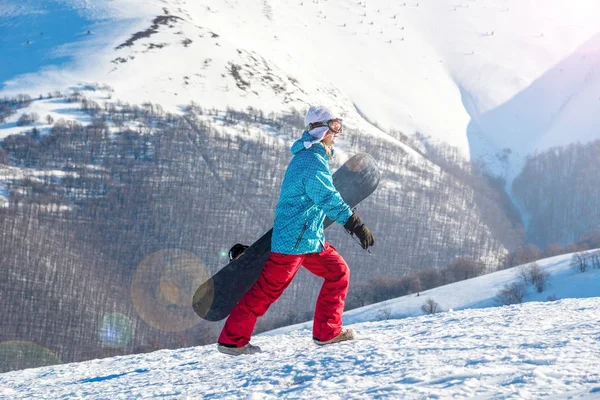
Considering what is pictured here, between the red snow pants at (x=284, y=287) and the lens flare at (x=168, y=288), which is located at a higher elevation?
the red snow pants at (x=284, y=287)

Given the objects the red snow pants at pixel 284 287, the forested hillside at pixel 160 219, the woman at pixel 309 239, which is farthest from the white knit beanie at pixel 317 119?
the forested hillside at pixel 160 219

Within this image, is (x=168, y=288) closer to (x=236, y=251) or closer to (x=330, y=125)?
(x=236, y=251)

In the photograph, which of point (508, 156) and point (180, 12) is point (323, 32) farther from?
point (508, 156)

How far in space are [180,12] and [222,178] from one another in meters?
68.3

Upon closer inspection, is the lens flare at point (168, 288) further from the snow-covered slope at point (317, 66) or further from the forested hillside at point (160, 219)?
the snow-covered slope at point (317, 66)

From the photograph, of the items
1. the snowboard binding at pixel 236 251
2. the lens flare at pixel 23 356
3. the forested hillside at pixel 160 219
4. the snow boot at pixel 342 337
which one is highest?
the snowboard binding at pixel 236 251

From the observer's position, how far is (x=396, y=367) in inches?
189

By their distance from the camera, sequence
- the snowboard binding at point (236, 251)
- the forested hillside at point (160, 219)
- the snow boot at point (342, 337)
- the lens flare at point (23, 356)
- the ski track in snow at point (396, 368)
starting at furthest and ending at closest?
the forested hillside at point (160, 219) → the lens flare at point (23, 356) → the snowboard binding at point (236, 251) → the snow boot at point (342, 337) → the ski track in snow at point (396, 368)

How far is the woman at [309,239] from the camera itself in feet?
20.2

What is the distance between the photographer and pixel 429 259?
10906 centimetres

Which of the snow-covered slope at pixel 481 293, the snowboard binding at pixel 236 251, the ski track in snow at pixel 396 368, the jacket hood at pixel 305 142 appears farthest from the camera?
the snow-covered slope at pixel 481 293

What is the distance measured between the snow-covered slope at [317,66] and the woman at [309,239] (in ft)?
418

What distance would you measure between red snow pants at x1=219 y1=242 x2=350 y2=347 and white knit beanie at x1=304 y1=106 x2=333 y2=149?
1004mm

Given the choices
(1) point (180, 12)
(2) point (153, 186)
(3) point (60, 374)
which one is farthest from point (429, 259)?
(3) point (60, 374)
